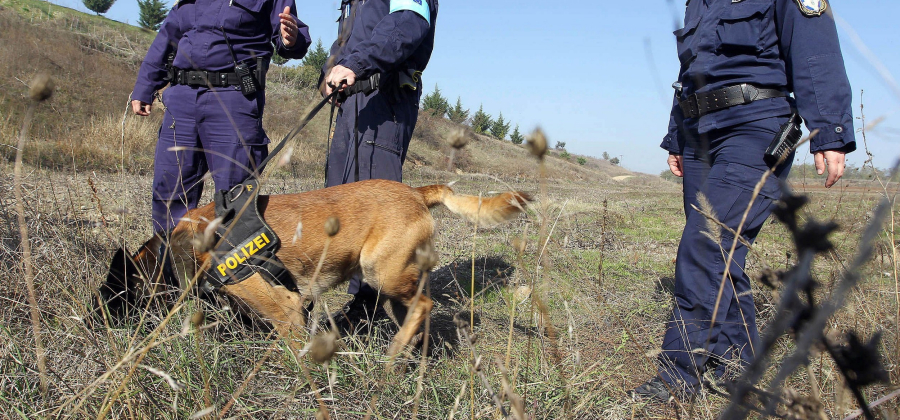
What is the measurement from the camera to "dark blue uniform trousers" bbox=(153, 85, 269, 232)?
3.04m

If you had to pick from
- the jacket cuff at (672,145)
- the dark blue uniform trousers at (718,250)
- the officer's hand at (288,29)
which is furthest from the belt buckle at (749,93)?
the officer's hand at (288,29)

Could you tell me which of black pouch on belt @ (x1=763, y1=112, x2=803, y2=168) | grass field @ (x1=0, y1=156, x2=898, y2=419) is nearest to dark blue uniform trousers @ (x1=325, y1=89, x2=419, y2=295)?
grass field @ (x1=0, y1=156, x2=898, y2=419)

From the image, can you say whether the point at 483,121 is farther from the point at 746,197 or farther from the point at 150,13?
the point at 746,197

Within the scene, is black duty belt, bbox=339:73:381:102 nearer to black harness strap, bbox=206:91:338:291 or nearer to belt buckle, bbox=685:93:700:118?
black harness strap, bbox=206:91:338:291

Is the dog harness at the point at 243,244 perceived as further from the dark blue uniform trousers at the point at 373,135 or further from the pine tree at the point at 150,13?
the pine tree at the point at 150,13

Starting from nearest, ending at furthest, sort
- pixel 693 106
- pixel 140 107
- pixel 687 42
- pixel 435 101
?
pixel 693 106 < pixel 687 42 < pixel 140 107 < pixel 435 101

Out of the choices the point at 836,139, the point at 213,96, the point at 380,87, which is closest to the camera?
the point at 836,139

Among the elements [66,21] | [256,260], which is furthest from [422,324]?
[66,21]

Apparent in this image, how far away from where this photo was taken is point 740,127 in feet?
7.42

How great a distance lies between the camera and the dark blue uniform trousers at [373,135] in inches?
117

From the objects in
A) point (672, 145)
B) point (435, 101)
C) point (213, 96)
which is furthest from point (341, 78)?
point (435, 101)

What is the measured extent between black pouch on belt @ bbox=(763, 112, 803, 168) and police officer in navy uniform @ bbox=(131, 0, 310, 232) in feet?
8.80

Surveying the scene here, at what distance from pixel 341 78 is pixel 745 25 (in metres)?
1.96

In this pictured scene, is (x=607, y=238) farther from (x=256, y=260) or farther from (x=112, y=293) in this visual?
(x=112, y=293)
